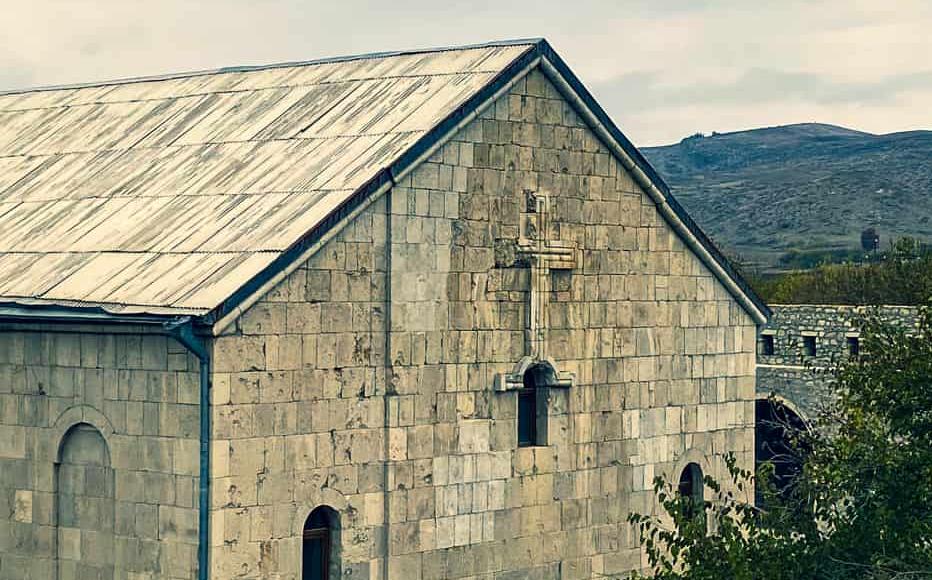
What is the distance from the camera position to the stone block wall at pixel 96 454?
22578 mm

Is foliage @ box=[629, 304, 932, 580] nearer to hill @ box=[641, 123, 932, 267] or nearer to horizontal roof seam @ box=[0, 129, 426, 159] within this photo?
horizontal roof seam @ box=[0, 129, 426, 159]

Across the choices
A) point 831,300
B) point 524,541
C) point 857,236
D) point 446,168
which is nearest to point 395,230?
point 446,168

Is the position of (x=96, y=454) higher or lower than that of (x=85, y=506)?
higher

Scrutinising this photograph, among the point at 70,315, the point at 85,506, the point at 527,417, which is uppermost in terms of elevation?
the point at 70,315

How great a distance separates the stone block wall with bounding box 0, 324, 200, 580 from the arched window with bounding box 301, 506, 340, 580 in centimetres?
187

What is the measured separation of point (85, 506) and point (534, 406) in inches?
268

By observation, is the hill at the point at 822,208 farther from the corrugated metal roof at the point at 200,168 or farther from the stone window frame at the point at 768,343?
the corrugated metal roof at the point at 200,168

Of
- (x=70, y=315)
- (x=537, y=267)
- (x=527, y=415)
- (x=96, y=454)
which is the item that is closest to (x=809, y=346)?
(x=527, y=415)

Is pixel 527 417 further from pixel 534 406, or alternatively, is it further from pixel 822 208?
pixel 822 208

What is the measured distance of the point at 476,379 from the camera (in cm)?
2600

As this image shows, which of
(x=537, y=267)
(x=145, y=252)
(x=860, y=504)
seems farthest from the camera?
(x=537, y=267)

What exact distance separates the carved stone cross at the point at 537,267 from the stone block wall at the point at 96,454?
5560 millimetres

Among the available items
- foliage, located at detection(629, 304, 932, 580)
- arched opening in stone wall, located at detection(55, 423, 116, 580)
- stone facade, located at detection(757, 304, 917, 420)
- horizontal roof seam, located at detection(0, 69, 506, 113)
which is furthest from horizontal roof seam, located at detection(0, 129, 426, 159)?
stone facade, located at detection(757, 304, 917, 420)

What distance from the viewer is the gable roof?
23688 millimetres
